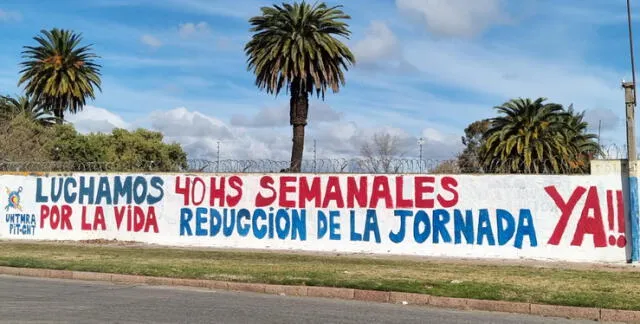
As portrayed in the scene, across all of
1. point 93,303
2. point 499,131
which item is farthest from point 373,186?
point 499,131

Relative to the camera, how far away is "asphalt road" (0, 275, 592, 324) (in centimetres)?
895

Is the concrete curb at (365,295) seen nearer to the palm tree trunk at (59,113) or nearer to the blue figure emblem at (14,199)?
the blue figure emblem at (14,199)

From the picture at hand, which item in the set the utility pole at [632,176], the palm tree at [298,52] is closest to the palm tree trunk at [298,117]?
the palm tree at [298,52]

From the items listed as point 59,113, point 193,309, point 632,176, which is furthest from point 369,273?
point 59,113

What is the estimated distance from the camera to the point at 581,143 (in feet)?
143

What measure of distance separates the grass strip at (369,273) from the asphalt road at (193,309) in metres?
1.00

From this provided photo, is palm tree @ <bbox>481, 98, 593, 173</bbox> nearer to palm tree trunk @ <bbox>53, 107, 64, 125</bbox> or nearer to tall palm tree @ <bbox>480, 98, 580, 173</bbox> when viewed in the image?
tall palm tree @ <bbox>480, 98, 580, 173</bbox>

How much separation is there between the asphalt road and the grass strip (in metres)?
1.00

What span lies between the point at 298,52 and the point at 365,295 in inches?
886

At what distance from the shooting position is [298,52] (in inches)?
1276

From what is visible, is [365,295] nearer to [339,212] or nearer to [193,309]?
[193,309]

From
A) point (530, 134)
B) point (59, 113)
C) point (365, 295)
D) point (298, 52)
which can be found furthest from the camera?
point (59, 113)

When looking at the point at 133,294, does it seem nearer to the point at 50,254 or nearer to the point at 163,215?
the point at 50,254

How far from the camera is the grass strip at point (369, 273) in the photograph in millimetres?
11031
